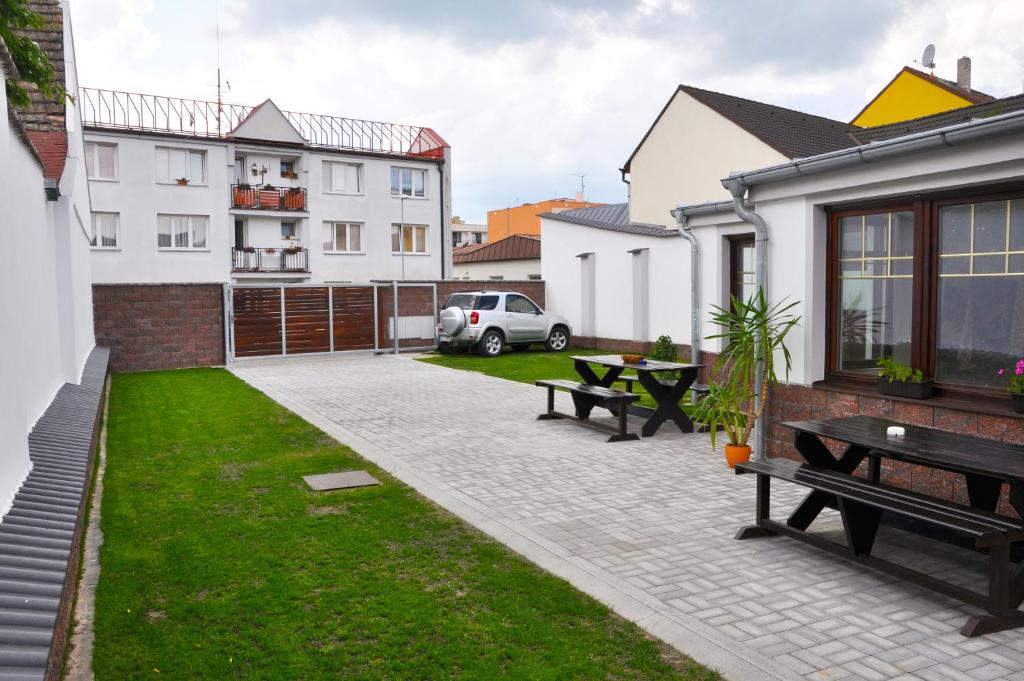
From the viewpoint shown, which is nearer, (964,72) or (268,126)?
(964,72)

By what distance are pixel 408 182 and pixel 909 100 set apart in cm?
2181

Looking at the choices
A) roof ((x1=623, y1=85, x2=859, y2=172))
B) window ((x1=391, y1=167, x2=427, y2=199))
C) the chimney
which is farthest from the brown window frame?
window ((x1=391, y1=167, x2=427, y2=199))

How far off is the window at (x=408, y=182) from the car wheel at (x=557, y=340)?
1790 cm

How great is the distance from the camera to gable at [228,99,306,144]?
3575 cm

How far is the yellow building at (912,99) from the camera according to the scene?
26.0m

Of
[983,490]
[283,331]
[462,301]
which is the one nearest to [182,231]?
[283,331]

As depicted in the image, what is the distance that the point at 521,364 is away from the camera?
19.4m

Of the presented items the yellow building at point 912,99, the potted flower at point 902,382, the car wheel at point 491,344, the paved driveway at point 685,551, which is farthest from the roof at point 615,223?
the potted flower at point 902,382

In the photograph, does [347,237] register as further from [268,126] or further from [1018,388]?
[1018,388]

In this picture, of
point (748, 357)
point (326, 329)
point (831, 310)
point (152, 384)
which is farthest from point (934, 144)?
point (326, 329)

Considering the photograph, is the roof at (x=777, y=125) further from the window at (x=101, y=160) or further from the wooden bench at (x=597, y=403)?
the window at (x=101, y=160)

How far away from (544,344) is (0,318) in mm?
19555

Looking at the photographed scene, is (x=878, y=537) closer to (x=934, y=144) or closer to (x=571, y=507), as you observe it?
(x=571, y=507)

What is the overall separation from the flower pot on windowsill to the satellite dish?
24.9 m
